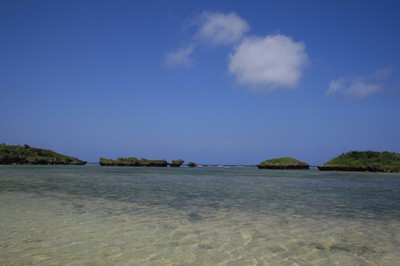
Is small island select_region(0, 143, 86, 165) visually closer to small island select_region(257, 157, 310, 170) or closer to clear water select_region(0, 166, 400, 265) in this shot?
small island select_region(257, 157, 310, 170)

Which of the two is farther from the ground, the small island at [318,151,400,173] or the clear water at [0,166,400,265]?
the small island at [318,151,400,173]

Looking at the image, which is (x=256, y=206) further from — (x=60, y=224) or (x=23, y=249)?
(x=23, y=249)

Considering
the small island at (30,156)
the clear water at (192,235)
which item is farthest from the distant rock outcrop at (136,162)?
the clear water at (192,235)

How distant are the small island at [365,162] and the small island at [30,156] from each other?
90.9m

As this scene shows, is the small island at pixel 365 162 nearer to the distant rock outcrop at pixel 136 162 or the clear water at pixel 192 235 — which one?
the distant rock outcrop at pixel 136 162

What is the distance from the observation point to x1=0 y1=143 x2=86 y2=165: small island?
9704 cm

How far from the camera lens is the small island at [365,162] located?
66312mm

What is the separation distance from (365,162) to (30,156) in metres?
105

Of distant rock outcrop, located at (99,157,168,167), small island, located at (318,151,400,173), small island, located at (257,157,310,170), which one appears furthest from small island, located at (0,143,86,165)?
small island, located at (318,151,400,173)

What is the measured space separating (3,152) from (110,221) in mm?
109327

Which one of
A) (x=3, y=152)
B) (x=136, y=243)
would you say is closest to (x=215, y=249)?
(x=136, y=243)

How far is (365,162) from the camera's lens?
72.5 m

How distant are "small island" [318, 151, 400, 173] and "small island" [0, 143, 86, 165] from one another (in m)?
90.9

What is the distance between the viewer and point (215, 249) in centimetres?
646
